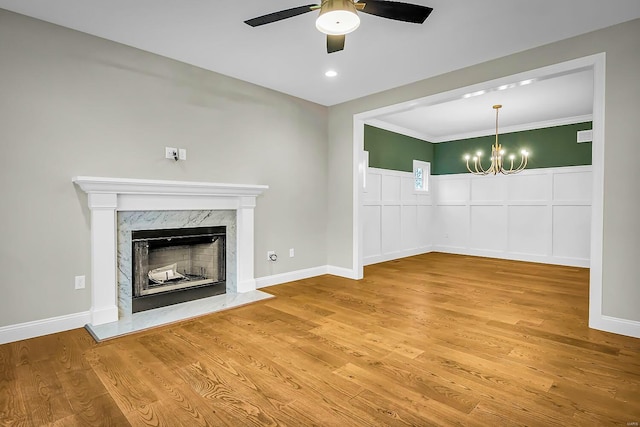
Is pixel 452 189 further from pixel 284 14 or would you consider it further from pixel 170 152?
pixel 284 14

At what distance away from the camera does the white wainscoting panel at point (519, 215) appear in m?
6.10

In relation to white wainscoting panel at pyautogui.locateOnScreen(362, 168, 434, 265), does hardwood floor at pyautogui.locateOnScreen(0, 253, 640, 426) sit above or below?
below

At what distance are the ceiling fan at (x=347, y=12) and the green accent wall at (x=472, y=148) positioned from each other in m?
3.92

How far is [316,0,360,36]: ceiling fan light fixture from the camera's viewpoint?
2074 millimetres

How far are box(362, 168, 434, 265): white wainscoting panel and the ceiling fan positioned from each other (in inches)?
159

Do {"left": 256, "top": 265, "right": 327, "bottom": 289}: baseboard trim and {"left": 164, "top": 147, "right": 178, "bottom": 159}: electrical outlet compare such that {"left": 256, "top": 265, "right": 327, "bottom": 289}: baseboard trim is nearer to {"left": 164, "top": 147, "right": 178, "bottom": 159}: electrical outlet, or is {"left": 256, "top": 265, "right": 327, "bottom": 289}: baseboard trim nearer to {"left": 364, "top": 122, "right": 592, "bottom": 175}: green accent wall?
{"left": 164, "top": 147, "right": 178, "bottom": 159}: electrical outlet

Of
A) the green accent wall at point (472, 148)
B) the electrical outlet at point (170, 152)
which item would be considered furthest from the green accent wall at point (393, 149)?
the electrical outlet at point (170, 152)

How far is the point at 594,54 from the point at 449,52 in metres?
1.22

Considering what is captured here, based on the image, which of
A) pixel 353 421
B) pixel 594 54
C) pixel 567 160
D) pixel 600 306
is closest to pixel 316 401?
pixel 353 421

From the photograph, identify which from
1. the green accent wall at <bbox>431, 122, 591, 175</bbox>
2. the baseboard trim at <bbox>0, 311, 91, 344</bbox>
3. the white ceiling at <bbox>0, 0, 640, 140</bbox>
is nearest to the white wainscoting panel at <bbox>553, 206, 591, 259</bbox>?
the green accent wall at <bbox>431, 122, 591, 175</bbox>

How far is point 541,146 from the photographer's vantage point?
21.4ft

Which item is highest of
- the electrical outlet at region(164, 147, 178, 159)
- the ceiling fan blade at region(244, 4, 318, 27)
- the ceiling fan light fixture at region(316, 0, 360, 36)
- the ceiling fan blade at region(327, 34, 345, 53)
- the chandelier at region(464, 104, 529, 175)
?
the ceiling fan blade at region(244, 4, 318, 27)

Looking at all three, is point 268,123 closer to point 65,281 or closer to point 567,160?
point 65,281

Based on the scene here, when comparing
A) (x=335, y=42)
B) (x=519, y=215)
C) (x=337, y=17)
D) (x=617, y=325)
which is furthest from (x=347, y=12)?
(x=519, y=215)
